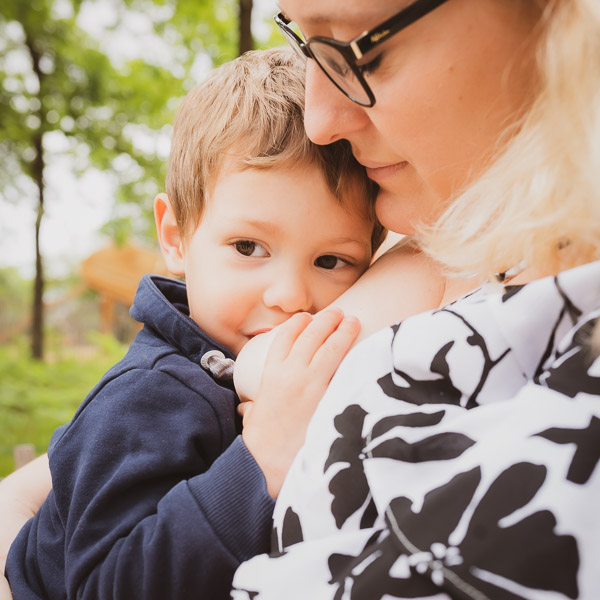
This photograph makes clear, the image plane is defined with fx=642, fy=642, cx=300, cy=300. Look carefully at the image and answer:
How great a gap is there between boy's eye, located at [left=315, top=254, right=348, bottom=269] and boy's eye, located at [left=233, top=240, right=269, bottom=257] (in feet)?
0.58

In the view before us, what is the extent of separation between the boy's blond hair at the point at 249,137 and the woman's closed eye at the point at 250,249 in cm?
17

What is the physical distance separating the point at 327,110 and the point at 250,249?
0.46 m

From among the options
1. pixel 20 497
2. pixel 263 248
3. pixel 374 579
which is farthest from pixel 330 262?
pixel 20 497

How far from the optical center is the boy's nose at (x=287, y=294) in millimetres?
1727

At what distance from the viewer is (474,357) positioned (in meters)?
1.01

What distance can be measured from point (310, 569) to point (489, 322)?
488mm

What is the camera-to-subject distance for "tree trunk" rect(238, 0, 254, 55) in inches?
250

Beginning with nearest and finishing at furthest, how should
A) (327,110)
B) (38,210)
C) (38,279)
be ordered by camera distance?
1. (327,110)
2. (38,210)
3. (38,279)

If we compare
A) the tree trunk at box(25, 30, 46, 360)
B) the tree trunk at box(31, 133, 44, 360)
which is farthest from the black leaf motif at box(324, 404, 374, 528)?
the tree trunk at box(31, 133, 44, 360)

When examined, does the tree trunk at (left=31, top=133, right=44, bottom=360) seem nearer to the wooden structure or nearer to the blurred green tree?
the blurred green tree

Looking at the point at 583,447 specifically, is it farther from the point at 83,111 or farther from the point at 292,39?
the point at 83,111

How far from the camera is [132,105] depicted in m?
10.7

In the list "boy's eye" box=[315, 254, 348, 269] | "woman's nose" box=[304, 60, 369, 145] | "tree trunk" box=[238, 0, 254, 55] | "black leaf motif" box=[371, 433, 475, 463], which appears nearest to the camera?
"black leaf motif" box=[371, 433, 475, 463]

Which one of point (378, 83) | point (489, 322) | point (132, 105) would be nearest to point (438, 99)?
point (378, 83)
